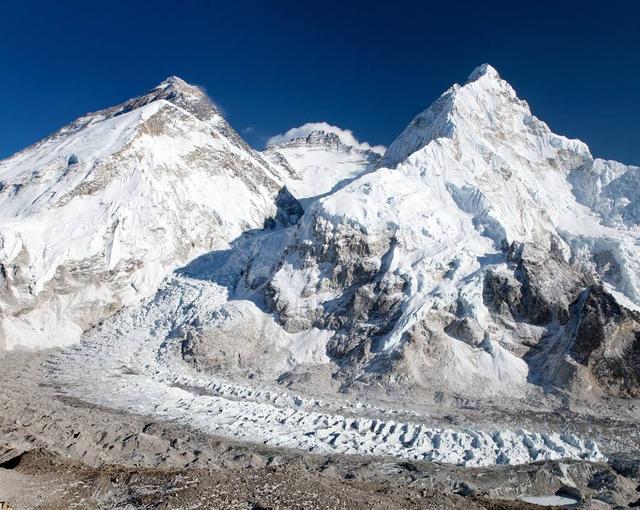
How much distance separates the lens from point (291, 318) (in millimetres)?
51906

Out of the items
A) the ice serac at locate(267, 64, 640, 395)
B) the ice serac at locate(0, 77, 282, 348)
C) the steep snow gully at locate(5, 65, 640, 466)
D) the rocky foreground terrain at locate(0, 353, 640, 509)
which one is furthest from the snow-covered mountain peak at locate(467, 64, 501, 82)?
the rocky foreground terrain at locate(0, 353, 640, 509)

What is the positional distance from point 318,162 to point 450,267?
267 feet

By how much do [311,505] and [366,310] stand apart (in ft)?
110

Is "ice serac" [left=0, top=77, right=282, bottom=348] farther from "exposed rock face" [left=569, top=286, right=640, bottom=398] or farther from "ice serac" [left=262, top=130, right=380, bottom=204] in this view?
"exposed rock face" [left=569, top=286, right=640, bottom=398]

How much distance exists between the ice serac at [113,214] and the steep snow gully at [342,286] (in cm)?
26

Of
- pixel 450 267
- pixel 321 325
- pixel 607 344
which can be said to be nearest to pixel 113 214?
pixel 321 325

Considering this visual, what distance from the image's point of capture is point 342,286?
53.9 meters

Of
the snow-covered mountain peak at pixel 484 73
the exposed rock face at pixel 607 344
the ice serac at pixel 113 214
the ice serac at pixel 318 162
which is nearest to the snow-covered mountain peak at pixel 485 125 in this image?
the snow-covered mountain peak at pixel 484 73

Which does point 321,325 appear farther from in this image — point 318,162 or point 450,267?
point 318,162

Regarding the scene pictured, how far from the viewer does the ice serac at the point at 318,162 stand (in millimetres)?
107750

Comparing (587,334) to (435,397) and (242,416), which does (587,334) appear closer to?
(435,397)

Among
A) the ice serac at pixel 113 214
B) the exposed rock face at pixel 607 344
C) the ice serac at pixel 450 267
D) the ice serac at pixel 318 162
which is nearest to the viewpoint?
the exposed rock face at pixel 607 344

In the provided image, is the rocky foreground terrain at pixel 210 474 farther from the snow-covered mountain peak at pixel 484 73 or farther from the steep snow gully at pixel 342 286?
the snow-covered mountain peak at pixel 484 73

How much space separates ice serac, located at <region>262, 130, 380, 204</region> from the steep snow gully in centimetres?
1754
